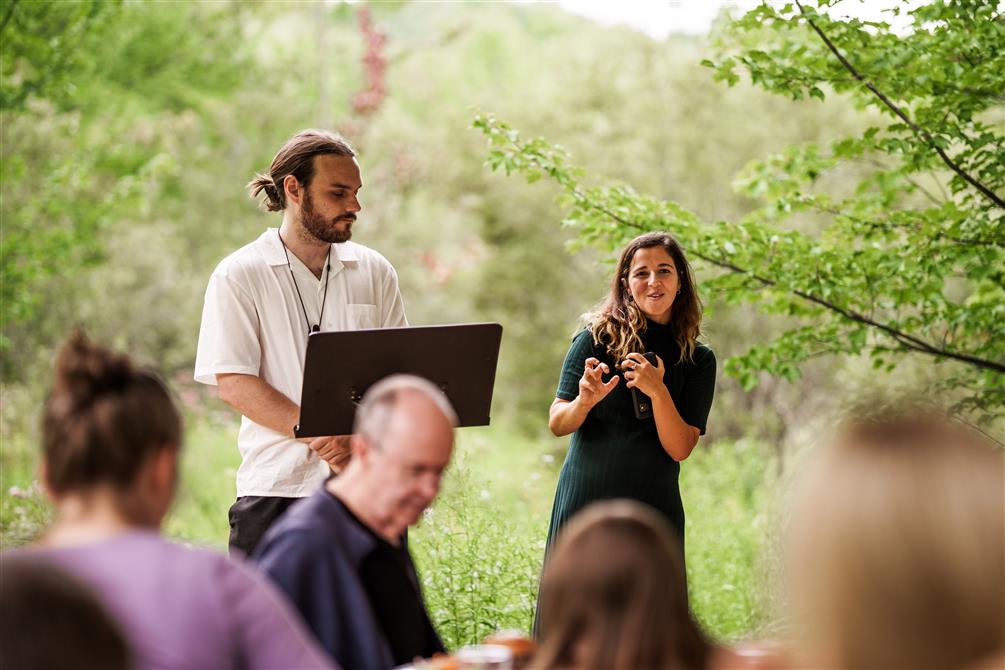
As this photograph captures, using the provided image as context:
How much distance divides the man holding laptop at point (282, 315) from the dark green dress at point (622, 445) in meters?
0.81

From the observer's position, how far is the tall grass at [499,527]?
5.17m

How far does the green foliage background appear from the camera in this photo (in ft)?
30.2

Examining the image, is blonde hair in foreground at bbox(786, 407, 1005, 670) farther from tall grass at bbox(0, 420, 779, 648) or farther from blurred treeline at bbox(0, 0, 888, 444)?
blurred treeline at bbox(0, 0, 888, 444)

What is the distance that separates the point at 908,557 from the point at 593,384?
7.70ft

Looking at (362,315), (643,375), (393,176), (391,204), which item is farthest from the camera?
(393,176)

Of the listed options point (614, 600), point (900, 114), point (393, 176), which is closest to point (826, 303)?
point (900, 114)

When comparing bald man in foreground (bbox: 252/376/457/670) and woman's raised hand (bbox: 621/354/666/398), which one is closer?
bald man in foreground (bbox: 252/376/457/670)

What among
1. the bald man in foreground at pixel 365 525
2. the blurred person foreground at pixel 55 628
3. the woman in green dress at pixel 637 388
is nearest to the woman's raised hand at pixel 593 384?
the woman in green dress at pixel 637 388

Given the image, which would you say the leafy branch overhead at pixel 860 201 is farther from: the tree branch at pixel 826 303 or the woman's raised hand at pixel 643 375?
the woman's raised hand at pixel 643 375

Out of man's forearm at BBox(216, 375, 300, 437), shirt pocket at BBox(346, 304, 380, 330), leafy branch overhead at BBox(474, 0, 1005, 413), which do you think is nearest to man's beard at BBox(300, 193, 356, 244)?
shirt pocket at BBox(346, 304, 380, 330)

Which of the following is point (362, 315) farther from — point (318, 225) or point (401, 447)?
point (401, 447)

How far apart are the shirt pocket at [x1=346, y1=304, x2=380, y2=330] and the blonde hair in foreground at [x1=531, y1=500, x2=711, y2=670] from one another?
2.15m

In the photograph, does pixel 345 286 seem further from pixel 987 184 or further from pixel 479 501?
pixel 987 184

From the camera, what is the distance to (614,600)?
2.00 metres
